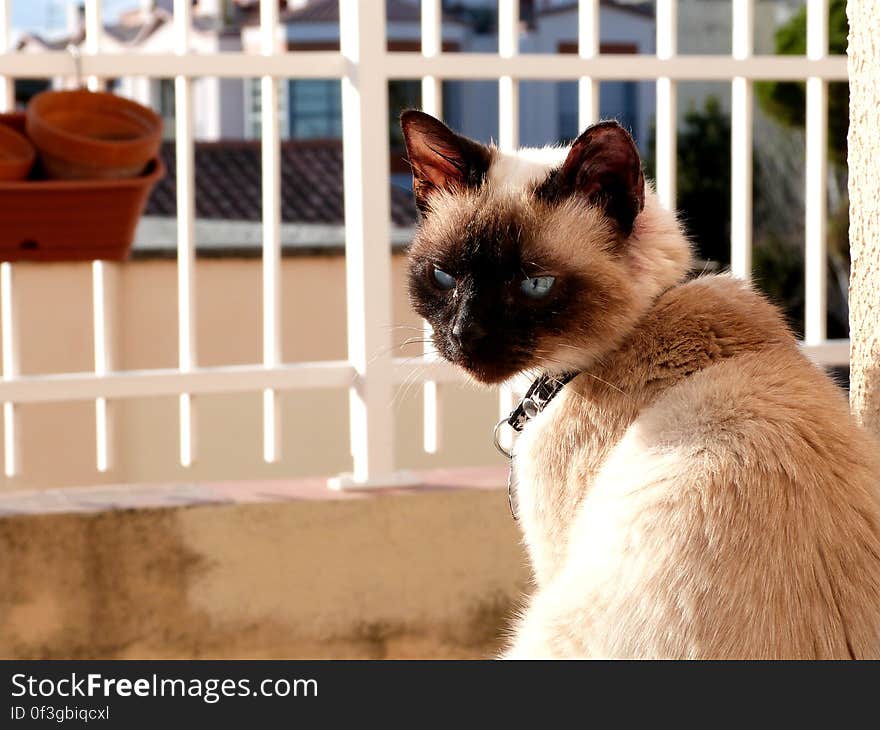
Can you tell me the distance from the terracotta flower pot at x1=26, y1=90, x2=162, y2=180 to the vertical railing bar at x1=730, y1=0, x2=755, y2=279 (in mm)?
1578

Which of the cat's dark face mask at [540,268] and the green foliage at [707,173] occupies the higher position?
the green foliage at [707,173]

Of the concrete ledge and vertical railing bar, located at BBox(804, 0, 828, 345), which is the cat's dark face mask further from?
vertical railing bar, located at BBox(804, 0, 828, 345)

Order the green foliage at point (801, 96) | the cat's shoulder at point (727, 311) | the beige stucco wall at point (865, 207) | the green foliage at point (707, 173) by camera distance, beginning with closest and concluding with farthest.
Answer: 1. the cat's shoulder at point (727, 311)
2. the beige stucco wall at point (865, 207)
3. the green foliage at point (801, 96)
4. the green foliage at point (707, 173)

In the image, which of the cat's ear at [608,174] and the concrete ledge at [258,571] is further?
the concrete ledge at [258,571]

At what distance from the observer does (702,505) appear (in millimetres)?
1531

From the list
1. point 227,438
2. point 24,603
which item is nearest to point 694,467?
point 24,603

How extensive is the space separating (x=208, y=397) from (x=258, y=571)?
279 inches

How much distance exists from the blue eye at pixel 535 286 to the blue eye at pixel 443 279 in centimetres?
12

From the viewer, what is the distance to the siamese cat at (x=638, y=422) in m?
1.52

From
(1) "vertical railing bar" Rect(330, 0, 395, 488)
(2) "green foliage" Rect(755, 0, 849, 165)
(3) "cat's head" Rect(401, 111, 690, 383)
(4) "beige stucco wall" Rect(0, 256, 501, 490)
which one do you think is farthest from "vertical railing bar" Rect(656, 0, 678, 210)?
(2) "green foliage" Rect(755, 0, 849, 165)

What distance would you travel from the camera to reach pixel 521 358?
1778 millimetres

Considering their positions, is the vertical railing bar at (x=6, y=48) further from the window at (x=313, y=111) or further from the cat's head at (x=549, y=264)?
the window at (x=313, y=111)

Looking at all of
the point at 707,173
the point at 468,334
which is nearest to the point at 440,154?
the point at 468,334

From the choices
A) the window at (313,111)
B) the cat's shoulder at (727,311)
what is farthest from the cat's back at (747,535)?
the window at (313,111)
